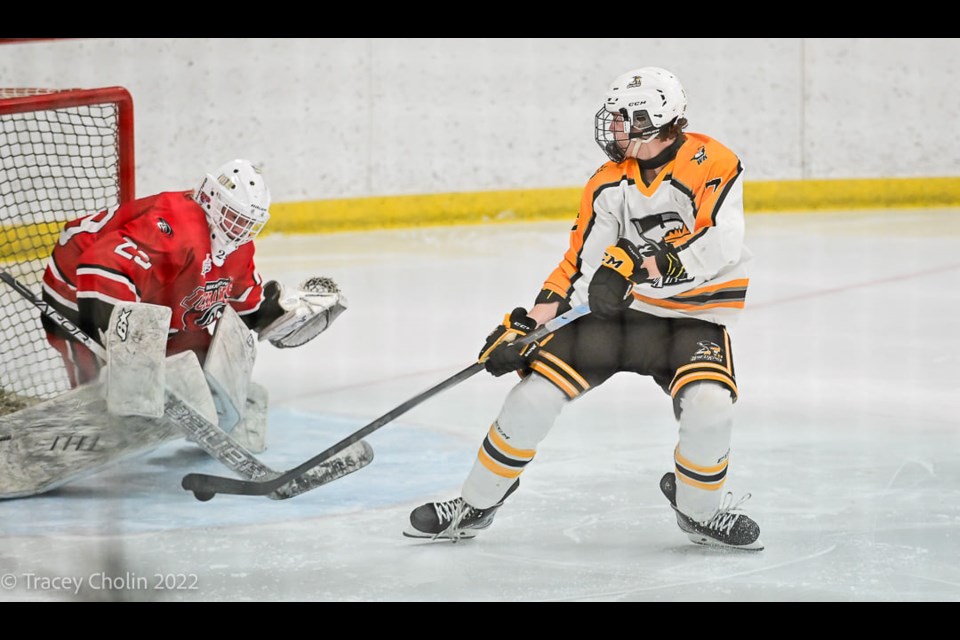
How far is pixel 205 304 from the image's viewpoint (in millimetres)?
3078

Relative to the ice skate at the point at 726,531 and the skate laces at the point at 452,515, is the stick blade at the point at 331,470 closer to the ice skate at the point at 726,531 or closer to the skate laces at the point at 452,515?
the skate laces at the point at 452,515

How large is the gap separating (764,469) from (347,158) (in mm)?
2548

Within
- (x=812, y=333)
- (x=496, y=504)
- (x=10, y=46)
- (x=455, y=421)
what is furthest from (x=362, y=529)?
(x=10, y=46)

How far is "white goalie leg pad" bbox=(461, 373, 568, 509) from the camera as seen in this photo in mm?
2566

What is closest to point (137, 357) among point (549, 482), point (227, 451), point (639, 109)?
point (227, 451)

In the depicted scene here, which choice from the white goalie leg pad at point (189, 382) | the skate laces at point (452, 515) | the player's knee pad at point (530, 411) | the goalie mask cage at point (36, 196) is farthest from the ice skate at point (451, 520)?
the goalie mask cage at point (36, 196)

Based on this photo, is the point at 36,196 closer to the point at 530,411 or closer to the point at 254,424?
the point at 254,424

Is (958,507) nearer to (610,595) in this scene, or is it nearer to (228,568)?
(610,595)

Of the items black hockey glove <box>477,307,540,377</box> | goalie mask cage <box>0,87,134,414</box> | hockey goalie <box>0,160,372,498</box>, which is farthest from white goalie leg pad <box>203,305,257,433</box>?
black hockey glove <box>477,307,540,377</box>

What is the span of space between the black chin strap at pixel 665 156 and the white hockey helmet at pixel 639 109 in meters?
0.04

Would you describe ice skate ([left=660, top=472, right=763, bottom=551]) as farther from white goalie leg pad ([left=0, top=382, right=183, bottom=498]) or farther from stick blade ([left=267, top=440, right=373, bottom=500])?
white goalie leg pad ([left=0, top=382, right=183, bottom=498])

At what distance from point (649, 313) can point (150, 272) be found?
0.94 m

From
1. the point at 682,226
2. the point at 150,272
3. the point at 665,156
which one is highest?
the point at 665,156

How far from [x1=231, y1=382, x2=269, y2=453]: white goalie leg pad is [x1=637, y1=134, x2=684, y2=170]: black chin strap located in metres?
→ 1.04
